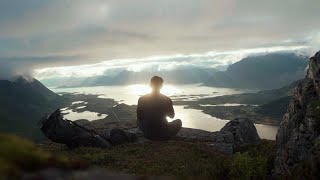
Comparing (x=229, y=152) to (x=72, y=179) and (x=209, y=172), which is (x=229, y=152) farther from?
(x=72, y=179)

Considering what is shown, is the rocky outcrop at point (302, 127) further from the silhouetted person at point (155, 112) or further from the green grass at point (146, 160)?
the silhouetted person at point (155, 112)

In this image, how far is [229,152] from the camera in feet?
102

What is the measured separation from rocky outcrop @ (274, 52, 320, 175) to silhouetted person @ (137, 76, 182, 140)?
45.6ft

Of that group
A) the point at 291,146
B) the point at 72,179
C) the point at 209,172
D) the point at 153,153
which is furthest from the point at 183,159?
the point at 72,179

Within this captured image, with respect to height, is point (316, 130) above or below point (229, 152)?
above

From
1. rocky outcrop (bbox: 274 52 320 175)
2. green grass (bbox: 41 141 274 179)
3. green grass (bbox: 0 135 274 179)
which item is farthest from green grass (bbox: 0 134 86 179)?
green grass (bbox: 41 141 274 179)

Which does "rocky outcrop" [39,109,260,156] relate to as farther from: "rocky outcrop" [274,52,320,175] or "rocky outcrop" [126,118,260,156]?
"rocky outcrop" [274,52,320,175]

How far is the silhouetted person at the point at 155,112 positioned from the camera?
33344 mm

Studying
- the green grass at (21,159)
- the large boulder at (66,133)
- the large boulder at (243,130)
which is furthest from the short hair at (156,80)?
the green grass at (21,159)

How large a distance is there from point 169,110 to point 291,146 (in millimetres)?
17766

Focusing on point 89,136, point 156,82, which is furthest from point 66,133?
point 156,82

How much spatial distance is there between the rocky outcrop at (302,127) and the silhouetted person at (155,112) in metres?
13.9

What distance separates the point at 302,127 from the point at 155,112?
18.2 metres

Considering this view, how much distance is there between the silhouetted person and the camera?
109 feet
